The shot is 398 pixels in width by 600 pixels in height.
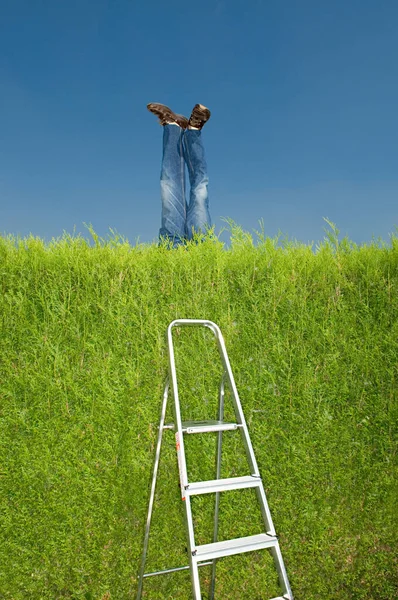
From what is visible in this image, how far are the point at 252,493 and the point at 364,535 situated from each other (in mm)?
949

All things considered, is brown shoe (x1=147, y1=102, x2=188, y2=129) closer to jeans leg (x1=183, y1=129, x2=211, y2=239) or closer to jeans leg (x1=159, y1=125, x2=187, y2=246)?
jeans leg (x1=159, y1=125, x2=187, y2=246)

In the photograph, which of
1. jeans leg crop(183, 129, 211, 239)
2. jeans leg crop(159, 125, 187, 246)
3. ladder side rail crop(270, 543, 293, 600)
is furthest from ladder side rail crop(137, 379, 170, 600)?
jeans leg crop(183, 129, 211, 239)

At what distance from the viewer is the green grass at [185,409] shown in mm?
3104

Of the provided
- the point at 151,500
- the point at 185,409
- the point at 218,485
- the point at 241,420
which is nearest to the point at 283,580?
the point at 218,485

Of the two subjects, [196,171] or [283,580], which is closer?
[283,580]

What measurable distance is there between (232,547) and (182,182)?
5.60 meters

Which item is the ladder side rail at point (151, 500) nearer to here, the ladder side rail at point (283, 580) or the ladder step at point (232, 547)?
the ladder step at point (232, 547)

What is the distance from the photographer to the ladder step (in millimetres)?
2042

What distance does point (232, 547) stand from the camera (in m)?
2.12

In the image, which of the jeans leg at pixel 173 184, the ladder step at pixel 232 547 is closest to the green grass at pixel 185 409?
the ladder step at pixel 232 547

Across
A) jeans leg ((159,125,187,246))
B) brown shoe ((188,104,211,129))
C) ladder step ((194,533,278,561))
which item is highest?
brown shoe ((188,104,211,129))

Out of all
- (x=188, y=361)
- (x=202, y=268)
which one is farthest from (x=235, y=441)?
(x=202, y=268)

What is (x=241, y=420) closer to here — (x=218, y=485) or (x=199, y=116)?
(x=218, y=485)

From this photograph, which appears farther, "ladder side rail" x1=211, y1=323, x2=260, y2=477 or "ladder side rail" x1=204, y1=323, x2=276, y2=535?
"ladder side rail" x1=211, y1=323, x2=260, y2=477
